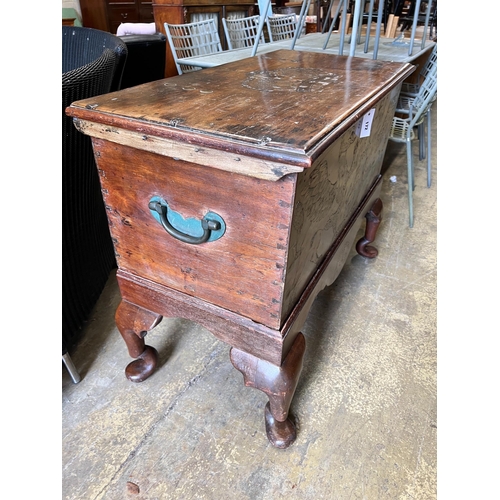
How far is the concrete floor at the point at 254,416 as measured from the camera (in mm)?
801

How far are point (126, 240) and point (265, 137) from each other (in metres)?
0.39

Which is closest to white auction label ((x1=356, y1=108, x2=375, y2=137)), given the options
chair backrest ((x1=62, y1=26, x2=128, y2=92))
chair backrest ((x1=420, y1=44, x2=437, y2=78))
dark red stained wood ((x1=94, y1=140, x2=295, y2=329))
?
dark red stained wood ((x1=94, y1=140, x2=295, y2=329))

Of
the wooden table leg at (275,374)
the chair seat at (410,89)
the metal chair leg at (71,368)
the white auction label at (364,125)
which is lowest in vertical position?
the metal chair leg at (71,368)

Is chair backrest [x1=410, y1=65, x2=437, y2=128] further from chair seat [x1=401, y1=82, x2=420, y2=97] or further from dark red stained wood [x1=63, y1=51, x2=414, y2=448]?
dark red stained wood [x1=63, y1=51, x2=414, y2=448]

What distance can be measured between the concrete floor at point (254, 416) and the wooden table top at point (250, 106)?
2.22ft

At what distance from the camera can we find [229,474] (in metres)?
0.81

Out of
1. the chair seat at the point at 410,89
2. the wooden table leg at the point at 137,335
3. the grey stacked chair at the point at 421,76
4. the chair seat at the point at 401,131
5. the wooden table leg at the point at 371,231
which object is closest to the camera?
the wooden table leg at the point at 137,335

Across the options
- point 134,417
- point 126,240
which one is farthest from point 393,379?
point 126,240

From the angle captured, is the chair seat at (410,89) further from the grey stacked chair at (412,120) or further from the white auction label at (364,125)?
the white auction label at (364,125)

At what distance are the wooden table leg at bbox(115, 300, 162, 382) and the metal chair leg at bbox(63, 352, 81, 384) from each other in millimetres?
125

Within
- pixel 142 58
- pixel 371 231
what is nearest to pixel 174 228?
pixel 371 231

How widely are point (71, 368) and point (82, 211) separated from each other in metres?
0.41

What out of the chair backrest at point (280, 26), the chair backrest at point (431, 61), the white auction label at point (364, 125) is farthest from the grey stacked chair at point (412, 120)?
the chair backrest at point (280, 26)

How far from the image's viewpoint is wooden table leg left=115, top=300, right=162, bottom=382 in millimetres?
877
